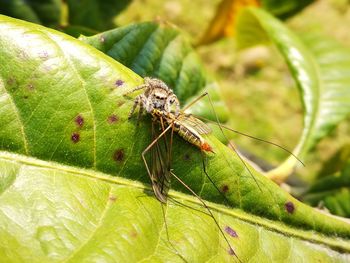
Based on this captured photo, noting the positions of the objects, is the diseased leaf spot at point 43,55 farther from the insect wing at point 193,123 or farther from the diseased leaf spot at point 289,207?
the diseased leaf spot at point 289,207

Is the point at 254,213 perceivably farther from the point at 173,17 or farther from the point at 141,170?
the point at 173,17

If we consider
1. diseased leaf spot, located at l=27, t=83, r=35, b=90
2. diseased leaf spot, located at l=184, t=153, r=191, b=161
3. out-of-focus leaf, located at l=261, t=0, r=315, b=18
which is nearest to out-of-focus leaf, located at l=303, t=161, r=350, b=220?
diseased leaf spot, located at l=184, t=153, r=191, b=161

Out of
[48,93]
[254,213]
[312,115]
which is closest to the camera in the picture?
[48,93]

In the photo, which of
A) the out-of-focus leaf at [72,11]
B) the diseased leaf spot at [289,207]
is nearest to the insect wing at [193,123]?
the diseased leaf spot at [289,207]

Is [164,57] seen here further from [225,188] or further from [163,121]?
[225,188]

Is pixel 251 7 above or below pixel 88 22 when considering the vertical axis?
above

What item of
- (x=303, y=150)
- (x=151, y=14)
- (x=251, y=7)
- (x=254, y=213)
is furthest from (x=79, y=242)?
(x=151, y=14)
